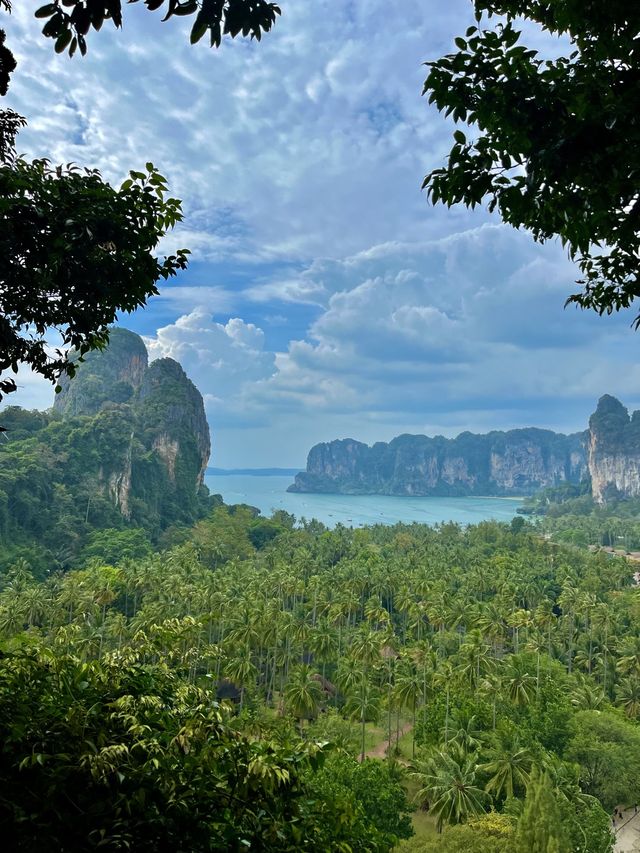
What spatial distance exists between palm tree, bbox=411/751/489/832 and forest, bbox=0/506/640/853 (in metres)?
0.08

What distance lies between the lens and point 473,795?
53.2 ft

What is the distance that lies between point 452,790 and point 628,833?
9683mm

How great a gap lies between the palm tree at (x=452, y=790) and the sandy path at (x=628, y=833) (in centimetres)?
611

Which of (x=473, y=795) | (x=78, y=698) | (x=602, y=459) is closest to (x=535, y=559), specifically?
(x=473, y=795)

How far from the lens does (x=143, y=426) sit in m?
74.6

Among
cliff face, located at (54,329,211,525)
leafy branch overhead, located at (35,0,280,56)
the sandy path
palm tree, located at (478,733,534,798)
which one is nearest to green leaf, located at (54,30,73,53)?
leafy branch overhead, located at (35,0,280,56)

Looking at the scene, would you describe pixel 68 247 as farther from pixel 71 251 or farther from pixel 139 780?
pixel 139 780

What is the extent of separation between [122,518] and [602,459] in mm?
118229

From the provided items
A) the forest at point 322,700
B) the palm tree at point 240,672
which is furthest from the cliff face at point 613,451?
the palm tree at point 240,672

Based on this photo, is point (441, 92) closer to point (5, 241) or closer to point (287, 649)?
point (5, 241)

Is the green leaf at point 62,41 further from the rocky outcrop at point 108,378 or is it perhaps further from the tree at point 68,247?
the rocky outcrop at point 108,378

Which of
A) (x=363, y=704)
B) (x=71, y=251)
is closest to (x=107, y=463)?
(x=363, y=704)

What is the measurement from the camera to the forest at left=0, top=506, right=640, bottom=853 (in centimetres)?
233

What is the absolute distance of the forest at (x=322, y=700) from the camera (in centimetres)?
233
